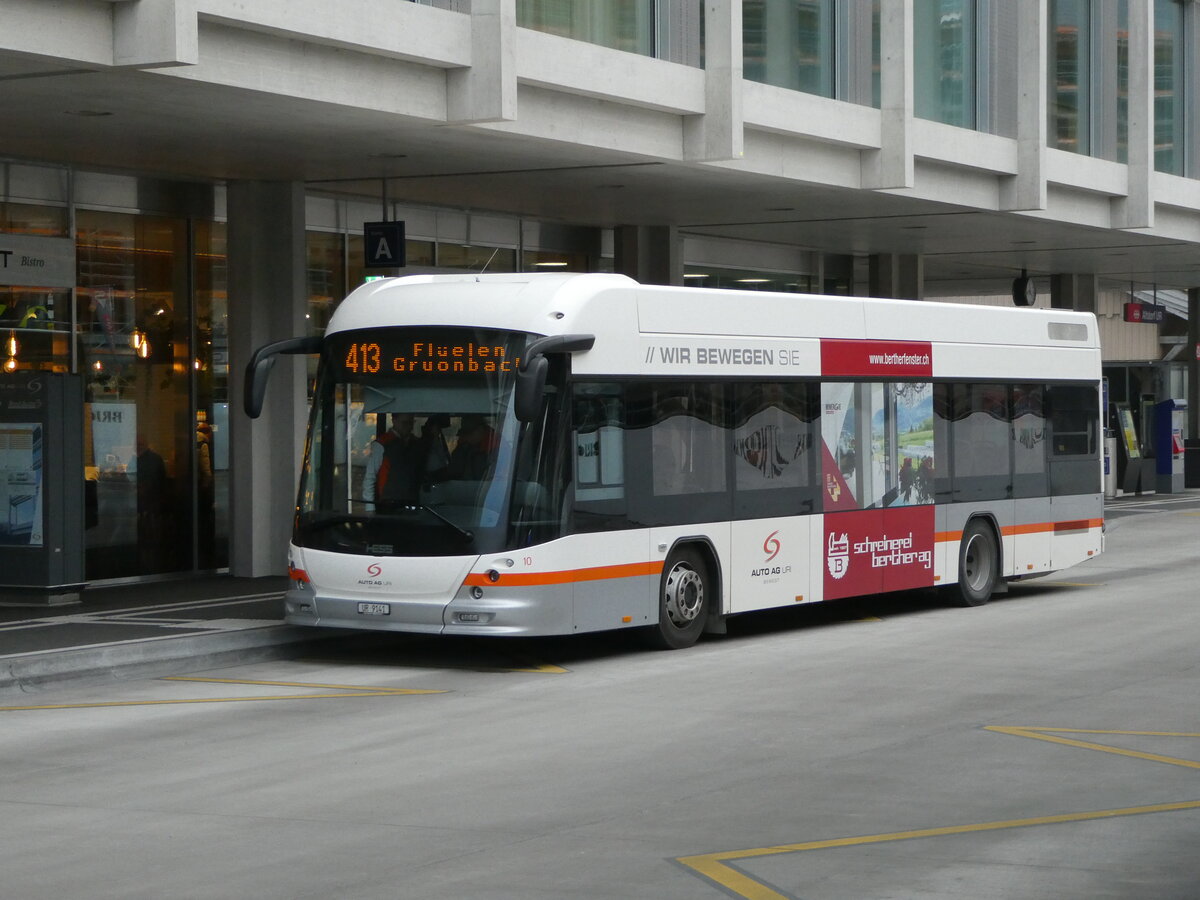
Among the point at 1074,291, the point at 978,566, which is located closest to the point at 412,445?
the point at 978,566

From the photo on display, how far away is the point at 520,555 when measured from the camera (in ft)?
43.7

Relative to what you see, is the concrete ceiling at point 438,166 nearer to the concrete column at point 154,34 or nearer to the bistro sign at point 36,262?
the concrete column at point 154,34

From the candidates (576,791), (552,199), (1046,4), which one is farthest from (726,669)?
(1046,4)

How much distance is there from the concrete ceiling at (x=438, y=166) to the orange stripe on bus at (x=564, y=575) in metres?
4.34

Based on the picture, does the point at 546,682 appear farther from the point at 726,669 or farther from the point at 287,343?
the point at 287,343

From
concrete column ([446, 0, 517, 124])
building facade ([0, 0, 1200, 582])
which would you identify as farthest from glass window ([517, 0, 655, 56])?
concrete column ([446, 0, 517, 124])

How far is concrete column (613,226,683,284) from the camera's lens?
1006 inches

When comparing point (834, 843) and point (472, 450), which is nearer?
point (834, 843)

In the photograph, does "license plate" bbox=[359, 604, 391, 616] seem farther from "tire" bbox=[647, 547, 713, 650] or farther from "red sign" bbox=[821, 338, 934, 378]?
"red sign" bbox=[821, 338, 934, 378]

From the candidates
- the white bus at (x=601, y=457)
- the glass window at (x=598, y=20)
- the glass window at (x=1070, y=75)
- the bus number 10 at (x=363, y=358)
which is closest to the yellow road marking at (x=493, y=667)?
the white bus at (x=601, y=457)

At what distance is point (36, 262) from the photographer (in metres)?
18.4

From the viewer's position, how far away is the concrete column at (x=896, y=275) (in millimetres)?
30672

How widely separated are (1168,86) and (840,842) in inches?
1080

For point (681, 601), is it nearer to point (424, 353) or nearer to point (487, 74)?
point (424, 353)
